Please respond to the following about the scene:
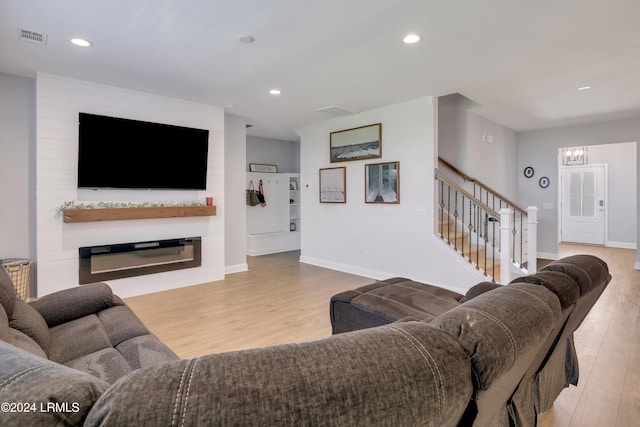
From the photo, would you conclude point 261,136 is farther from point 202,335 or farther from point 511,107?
point 202,335

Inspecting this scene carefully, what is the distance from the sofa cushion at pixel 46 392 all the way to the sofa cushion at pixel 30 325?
1332 millimetres

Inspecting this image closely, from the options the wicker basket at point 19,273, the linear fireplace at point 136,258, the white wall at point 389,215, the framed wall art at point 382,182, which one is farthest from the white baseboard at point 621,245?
the wicker basket at point 19,273

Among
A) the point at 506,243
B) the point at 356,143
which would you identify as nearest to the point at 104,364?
the point at 506,243

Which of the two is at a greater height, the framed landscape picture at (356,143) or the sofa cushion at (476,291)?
the framed landscape picture at (356,143)

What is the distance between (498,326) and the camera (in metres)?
0.88

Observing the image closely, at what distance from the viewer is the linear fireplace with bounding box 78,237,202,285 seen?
4125 mm

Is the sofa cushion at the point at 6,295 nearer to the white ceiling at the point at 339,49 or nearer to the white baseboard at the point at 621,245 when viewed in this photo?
the white ceiling at the point at 339,49

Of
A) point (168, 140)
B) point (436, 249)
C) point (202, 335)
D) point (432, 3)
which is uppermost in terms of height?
point (432, 3)

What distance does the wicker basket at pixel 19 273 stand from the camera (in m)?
3.52

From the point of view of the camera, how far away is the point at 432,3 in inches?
96.0

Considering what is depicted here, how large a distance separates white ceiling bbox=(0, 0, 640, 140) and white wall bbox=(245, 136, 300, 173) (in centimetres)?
303

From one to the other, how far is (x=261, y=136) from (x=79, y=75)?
4.29 metres

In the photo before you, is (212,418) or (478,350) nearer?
(212,418)

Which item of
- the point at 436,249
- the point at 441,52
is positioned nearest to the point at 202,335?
the point at 436,249
